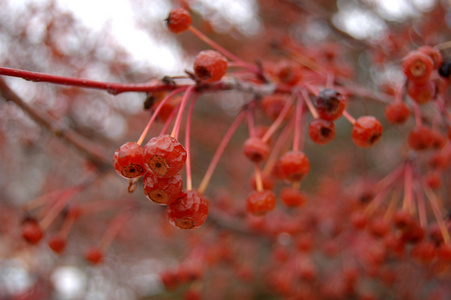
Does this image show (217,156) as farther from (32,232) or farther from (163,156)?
(32,232)

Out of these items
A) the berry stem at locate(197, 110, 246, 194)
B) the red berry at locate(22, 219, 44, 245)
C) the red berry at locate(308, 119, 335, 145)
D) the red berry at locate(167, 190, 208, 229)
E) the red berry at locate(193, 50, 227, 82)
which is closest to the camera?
the red berry at locate(167, 190, 208, 229)

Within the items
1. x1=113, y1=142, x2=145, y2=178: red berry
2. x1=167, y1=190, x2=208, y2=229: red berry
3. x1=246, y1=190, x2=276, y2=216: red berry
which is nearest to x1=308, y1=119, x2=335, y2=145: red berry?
x1=246, y1=190, x2=276, y2=216: red berry

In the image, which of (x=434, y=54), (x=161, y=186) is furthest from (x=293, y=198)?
(x=161, y=186)

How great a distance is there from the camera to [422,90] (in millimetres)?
1434

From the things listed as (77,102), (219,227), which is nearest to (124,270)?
(77,102)

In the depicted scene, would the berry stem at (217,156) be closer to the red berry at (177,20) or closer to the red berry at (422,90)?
the red berry at (177,20)

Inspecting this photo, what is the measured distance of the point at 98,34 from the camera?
4.55 meters

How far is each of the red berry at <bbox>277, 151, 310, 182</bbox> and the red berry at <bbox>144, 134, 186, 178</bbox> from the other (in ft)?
1.79

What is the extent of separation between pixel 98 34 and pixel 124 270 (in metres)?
4.30

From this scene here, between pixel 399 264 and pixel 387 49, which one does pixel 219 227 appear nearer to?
pixel 399 264

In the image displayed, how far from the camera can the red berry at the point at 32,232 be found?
183cm

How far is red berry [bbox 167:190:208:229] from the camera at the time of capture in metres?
1.06

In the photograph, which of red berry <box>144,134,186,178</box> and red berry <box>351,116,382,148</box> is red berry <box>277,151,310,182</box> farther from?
red berry <box>144,134,186,178</box>

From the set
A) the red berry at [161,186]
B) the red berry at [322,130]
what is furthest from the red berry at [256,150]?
the red berry at [161,186]
